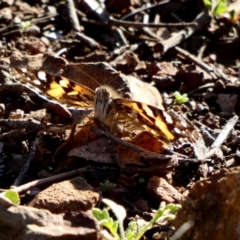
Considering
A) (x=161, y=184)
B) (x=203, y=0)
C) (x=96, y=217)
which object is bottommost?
(x=161, y=184)

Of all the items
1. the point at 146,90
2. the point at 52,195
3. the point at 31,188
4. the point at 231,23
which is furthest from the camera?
the point at 231,23

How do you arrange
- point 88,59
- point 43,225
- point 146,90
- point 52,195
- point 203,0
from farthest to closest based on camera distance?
1. point 203,0
2. point 88,59
3. point 146,90
4. point 52,195
5. point 43,225

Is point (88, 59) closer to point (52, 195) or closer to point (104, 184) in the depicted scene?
point (104, 184)

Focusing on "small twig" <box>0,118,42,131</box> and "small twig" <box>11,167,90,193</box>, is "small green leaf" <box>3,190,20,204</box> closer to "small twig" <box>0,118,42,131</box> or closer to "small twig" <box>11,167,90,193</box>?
"small twig" <box>11,167,90,193</box>

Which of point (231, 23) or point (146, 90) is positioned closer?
point (146, 90)

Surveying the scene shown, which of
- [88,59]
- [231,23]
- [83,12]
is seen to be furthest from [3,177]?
[231,23]
